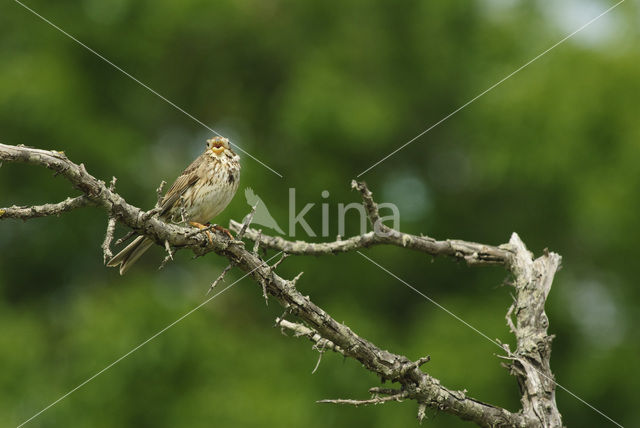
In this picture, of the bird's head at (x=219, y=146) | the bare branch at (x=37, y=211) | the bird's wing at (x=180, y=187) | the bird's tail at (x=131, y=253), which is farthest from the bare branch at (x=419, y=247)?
the bare branch at (x=37, y=211)

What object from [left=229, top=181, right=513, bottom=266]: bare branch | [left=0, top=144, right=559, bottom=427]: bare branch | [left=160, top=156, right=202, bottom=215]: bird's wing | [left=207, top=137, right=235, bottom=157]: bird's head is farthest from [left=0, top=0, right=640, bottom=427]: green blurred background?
[left=0, top=144, right=559, bottom=427]: bare branch

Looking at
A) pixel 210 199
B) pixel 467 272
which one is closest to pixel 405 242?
pixel 210 199

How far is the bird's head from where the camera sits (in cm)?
678

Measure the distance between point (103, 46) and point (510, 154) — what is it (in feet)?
21.7

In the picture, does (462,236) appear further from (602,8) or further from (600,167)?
(602,8)

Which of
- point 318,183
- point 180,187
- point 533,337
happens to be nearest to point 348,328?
point 533,337

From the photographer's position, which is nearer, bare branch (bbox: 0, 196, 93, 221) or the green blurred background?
bare branch (bbox: 0, 196, 93, 221)

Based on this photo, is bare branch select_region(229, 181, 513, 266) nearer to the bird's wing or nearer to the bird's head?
the bird's wing

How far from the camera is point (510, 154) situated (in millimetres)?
11766

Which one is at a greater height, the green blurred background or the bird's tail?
the green blurred background

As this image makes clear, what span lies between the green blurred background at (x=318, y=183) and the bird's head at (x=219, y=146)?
4348 millimetres

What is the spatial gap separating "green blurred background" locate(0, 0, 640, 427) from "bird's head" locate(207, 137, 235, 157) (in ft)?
14.3

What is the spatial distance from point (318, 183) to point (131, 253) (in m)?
7.46

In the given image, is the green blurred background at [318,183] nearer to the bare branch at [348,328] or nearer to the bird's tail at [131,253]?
the bird's tail at [131,253]
